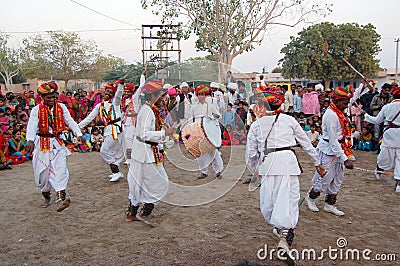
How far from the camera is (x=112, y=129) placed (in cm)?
751

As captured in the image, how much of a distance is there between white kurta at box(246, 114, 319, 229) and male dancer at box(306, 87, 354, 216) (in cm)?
92

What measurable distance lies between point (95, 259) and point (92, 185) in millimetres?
3386

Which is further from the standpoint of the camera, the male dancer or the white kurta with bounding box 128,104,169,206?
the male dancer

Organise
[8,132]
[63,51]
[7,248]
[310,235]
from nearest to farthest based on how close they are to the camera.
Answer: [7,248], [310,235], [8,132], [63,51]

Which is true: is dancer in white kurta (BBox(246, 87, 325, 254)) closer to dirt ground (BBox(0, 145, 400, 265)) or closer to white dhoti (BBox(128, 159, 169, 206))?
dirt ground (BBox(0, 145, 400, 265))

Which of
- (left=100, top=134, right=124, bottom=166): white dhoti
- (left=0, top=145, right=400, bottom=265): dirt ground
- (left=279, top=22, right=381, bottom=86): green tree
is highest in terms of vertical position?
(left=279, top=22, right=381, bottom=86): green tree

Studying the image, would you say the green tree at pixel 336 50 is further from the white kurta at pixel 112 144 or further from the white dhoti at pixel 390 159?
the white kurta at pixel 112 144

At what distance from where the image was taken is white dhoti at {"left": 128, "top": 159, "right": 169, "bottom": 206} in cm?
505

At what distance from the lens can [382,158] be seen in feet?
23.6

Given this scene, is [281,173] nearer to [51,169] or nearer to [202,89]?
[51,169]

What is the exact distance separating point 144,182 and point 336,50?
96.7 feet

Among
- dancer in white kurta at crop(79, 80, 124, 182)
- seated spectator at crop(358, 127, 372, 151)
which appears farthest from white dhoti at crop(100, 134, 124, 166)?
seated spectator at crop(358, 127, 372, 151)

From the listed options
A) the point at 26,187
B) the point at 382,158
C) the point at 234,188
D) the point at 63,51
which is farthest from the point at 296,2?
the point at 63,51

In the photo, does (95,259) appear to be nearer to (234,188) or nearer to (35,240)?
(35,240)
